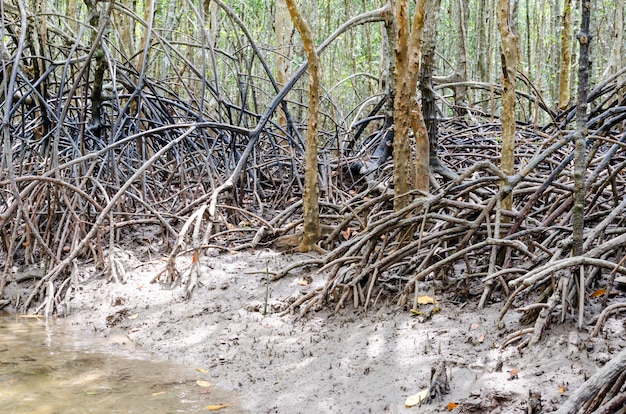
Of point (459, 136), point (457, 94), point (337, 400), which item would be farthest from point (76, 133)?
point (457, 94)

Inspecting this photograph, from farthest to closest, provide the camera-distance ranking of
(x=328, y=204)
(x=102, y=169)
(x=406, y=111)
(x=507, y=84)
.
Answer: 1. (x=102, y=169)
2. (x=328, y=204)
3. (x=406, y=111)
4. (x=507, y=84)

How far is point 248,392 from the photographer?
256cm

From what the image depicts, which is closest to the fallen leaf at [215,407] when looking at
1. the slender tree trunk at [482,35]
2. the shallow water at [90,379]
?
the shallow water at [90,379]

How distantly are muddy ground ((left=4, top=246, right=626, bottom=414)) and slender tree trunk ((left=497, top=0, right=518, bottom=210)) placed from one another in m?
0.65

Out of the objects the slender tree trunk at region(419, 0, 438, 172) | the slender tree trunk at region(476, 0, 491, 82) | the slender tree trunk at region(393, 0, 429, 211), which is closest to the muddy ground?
the slender tree trunk at region(393, 0, 429, 211)

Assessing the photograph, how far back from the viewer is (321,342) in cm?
279

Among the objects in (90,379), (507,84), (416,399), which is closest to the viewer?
(416,399)

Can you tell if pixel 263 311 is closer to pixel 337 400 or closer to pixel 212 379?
pixel 212 379

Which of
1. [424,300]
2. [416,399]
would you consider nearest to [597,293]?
[424,300]

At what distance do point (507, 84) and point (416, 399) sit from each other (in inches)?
58.8

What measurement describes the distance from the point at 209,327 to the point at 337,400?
110 cm

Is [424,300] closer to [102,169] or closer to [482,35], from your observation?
[102,169]

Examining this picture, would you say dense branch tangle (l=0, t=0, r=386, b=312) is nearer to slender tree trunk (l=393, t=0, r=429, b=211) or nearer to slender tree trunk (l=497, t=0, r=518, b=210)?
slender tree trunk (l=393, t=0, r=429, b=211)

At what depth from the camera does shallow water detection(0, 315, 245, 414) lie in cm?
243
